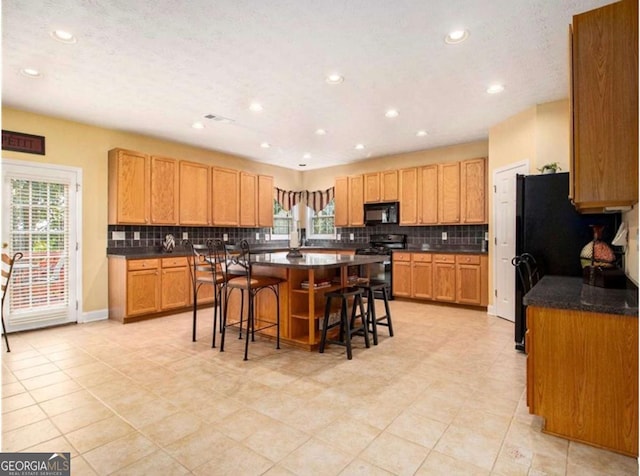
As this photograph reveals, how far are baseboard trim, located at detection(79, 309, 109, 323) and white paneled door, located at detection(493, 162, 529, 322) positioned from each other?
550 cm

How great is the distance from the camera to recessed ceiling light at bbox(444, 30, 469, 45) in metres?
2.72

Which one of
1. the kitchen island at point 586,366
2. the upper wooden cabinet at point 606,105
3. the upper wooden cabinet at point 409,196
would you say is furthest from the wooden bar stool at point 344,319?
the upper wooden cabinet at point 409,196

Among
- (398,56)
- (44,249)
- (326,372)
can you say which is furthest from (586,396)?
(44,249)

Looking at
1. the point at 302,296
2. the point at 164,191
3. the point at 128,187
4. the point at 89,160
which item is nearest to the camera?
the point at 302,296

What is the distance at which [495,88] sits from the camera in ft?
12.3

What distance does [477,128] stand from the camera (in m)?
5.11

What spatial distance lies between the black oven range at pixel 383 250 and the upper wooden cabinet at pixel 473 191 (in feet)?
4.30

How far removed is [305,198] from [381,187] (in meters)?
2.22

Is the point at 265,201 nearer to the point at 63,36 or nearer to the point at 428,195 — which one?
the point at 428,195

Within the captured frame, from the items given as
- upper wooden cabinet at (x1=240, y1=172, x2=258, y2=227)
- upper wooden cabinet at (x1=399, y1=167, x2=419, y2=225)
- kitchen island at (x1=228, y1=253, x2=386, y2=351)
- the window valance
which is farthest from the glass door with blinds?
upper wooden cabinet at (x1=399, y1=167, x2=419, y2=225)

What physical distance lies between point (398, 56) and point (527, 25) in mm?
967

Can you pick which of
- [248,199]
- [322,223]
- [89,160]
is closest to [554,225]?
[248,199]

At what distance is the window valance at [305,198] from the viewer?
7871 millimetres

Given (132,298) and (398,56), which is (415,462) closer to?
(398,56)
